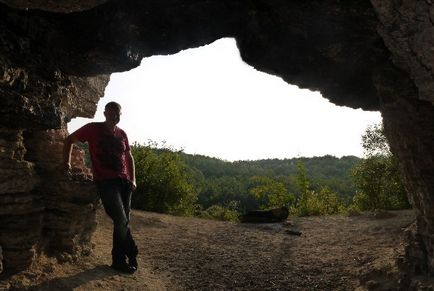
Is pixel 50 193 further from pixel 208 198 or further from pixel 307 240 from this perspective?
pixel 208 198

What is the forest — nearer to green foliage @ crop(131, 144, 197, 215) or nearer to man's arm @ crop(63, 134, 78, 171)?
green foliage @ crop(131, 144, 197, 215)

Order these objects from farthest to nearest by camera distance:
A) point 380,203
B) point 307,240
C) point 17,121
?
point 380,203 → point 307,240 → point 17,121

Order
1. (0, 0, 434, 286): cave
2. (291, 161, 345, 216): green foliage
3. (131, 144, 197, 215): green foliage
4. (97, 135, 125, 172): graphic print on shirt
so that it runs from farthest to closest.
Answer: (291, 161, 345, 216): green foliage
(131, 144, 197, 215): green foliage
(97, 135, 125, 172): graphic print on shirt
(0, 0, 434, 286): cave

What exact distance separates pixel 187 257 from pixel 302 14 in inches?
193

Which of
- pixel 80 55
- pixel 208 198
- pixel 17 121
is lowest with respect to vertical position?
pixel 208 198

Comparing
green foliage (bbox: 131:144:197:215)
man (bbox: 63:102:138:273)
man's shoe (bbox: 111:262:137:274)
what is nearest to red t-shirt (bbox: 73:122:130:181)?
man (bbox: 63:102:138:273)

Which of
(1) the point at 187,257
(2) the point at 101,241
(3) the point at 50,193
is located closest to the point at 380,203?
(1) the point at 187,257

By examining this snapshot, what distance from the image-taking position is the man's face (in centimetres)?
612

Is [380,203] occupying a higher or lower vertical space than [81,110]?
lower

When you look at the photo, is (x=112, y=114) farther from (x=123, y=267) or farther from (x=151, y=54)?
(x=123, y=267)

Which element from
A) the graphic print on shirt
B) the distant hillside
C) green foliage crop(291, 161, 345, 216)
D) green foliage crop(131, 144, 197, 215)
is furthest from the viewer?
the distant hillside

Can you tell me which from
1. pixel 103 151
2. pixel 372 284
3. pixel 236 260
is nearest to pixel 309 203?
pixel 236 260

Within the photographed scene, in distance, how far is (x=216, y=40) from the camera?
691 centimetres

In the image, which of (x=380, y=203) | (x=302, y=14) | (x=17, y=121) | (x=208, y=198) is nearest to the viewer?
(x=17, y=121)
